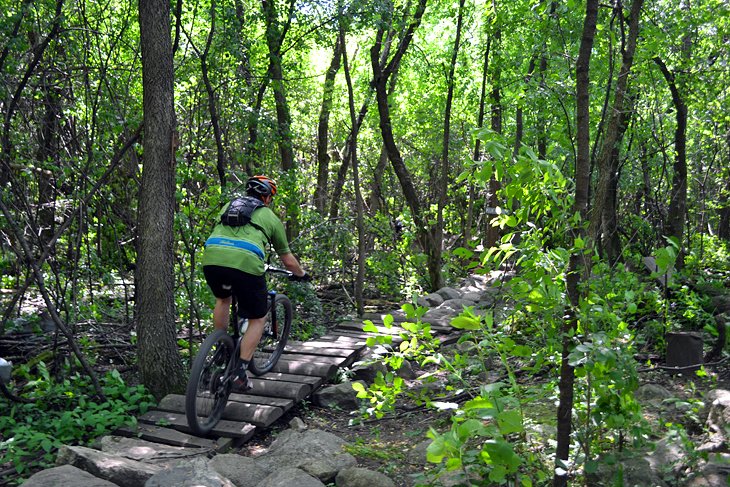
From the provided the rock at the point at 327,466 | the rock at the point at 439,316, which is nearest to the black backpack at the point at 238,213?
the rock at the point at 327,466

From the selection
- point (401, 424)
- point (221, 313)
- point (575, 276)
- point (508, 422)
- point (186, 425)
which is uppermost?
point (575, 276)

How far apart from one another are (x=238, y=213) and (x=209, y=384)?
149 cm

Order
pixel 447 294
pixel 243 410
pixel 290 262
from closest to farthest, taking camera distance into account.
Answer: pixel 243 410 < pixel 290 262 < pixel 447 294

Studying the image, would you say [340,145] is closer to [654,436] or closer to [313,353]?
[313,353]

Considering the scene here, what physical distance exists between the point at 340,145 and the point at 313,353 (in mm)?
14680

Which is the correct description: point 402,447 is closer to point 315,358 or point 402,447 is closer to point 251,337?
point 251,337

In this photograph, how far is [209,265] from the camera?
5.84 meters

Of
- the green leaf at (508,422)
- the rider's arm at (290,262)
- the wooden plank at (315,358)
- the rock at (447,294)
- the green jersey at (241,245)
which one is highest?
the green jersey at (241,245)

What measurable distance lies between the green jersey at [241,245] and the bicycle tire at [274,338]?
4.13 feet

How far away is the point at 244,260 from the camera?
5.84 metres

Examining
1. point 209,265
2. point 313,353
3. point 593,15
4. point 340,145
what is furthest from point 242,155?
point 340,145

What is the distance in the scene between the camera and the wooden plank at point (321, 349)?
7.87 metres

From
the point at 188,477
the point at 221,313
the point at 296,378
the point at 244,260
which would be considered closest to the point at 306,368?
the point at 296,378

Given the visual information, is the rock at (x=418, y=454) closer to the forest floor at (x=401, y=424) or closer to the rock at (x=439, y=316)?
the forest floor at (x=401, y=424)
